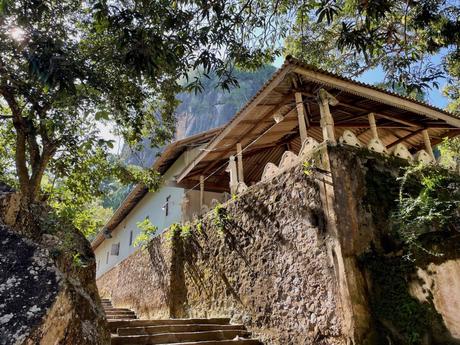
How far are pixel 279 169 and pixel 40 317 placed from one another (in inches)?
233

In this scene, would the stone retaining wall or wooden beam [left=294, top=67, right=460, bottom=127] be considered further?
wooden beam [left=294, top=67, right=460, bottom=127]

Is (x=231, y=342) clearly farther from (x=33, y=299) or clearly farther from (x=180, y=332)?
(x=33, y=299)

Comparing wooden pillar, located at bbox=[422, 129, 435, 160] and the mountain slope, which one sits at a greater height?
the mountain slope

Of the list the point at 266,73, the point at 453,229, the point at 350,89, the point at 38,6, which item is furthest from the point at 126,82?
the point at 266,73

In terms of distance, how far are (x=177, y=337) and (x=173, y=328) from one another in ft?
1.44

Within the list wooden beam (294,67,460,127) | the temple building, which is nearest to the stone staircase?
the temple building

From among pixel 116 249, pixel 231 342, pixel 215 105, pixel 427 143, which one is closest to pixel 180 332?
pixel 231 342

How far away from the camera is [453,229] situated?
5160 millimetres

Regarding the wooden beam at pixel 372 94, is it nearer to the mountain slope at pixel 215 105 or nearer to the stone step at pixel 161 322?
the stone step at pixel 161 322

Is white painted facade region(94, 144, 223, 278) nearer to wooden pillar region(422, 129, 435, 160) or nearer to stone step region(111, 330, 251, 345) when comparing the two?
stone step region(111, 330, 251, 345)

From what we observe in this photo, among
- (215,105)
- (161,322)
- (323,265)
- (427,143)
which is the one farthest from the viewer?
(215,105)

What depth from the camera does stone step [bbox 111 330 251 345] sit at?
5.84m

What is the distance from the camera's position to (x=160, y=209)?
15.7m

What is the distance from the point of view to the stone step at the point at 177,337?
5.84 metres
